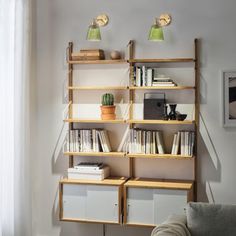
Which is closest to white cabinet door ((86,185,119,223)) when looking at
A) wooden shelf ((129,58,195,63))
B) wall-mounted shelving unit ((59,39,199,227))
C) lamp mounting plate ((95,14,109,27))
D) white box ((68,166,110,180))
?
wall-mounted shelving unit ((59,39,199,227))

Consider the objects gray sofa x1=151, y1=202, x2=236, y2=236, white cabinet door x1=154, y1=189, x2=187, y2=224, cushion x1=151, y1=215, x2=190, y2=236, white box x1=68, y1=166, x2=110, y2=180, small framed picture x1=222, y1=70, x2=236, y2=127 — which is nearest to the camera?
cushion x1=151, y1=215, x2=190, y2=236

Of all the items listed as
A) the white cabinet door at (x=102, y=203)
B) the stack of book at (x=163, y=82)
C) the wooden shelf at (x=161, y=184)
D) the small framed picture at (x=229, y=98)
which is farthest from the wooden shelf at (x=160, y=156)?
the stack of book at (x=163, y=82)

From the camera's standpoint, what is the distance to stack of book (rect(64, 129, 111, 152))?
4660 mm

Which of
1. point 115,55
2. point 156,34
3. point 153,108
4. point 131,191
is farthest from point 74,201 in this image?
point 156,34

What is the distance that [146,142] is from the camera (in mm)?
4535

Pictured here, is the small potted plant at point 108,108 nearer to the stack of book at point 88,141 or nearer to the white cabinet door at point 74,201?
the stack of book at point 88,141

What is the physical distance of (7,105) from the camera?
436 cm

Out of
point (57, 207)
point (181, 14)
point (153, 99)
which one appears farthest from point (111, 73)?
point (57, 207)

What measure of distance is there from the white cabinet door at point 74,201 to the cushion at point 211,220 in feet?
4.29

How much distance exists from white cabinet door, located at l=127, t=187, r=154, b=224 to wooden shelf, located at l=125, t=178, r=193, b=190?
0.05 meters

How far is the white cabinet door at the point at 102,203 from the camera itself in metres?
4.47

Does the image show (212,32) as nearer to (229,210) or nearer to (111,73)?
(111,73)

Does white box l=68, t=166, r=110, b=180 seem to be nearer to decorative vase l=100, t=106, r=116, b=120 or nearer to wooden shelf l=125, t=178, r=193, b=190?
wooden shelf l=125, t=178, r=193, b=190

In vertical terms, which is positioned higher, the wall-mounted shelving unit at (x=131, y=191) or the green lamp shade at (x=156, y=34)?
the green lamp shade at (x=156, y=34)
